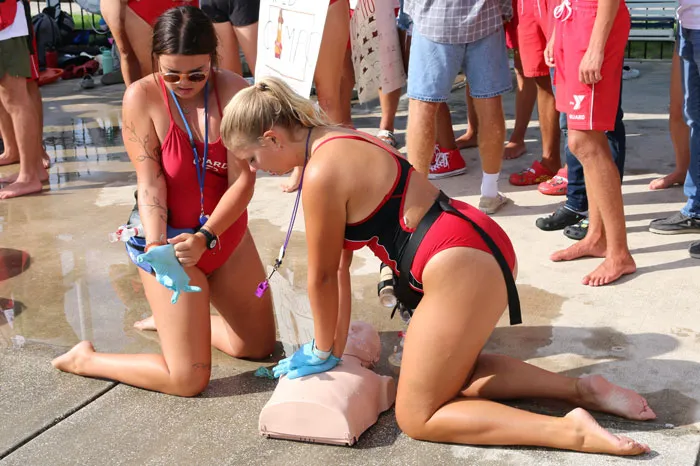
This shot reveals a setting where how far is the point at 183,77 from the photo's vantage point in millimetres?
3389

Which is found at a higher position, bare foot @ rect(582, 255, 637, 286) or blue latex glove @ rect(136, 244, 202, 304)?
blue latex glove @ rect(136, 244, 202, 304)

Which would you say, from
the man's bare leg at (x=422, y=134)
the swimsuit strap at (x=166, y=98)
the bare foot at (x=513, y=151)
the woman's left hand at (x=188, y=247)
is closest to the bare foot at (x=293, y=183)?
the man's bare leg at (x=422, y=134)

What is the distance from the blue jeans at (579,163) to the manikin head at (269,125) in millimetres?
1990

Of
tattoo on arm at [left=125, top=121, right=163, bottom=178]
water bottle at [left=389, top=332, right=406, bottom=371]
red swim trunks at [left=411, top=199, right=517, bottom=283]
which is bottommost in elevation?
water bottle at [left=389, top=332, right=406, bottom=371]

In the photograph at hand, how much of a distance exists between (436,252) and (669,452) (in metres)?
0.98

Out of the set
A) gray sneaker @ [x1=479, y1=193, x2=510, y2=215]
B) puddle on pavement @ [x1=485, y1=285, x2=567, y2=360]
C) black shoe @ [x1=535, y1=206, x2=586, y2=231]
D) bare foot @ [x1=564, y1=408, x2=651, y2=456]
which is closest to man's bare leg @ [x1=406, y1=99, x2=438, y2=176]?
gray sneaker @ [x1=479, y1=193, x2=510, y2=215]

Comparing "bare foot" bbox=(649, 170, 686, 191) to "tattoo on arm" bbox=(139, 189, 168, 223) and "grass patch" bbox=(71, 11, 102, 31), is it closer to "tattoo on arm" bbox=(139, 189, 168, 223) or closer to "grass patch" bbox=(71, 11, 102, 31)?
"tattoo on arm" bbox=(139, 189, 168, 223)

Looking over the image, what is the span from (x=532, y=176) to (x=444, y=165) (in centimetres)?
63

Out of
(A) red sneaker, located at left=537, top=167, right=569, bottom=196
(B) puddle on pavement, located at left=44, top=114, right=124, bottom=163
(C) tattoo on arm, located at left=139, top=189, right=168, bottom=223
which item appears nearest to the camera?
(C) tattoo on arm, located at left=139, top=189, right=168, bottom=223

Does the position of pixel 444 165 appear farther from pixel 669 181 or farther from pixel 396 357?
pixel 396 357

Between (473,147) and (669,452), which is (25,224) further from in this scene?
(669,452)

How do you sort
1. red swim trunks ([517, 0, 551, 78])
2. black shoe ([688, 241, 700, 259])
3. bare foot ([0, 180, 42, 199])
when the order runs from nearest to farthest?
black shoe ([688, 241, 700, 259]) → red swim trunks ([517, 0, 551, 78]) → bare foot ([0, 180, 42, 199])

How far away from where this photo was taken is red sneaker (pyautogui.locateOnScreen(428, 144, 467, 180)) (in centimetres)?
594

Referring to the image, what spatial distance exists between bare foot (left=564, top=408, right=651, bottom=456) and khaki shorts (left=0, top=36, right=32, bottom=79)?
462cm
